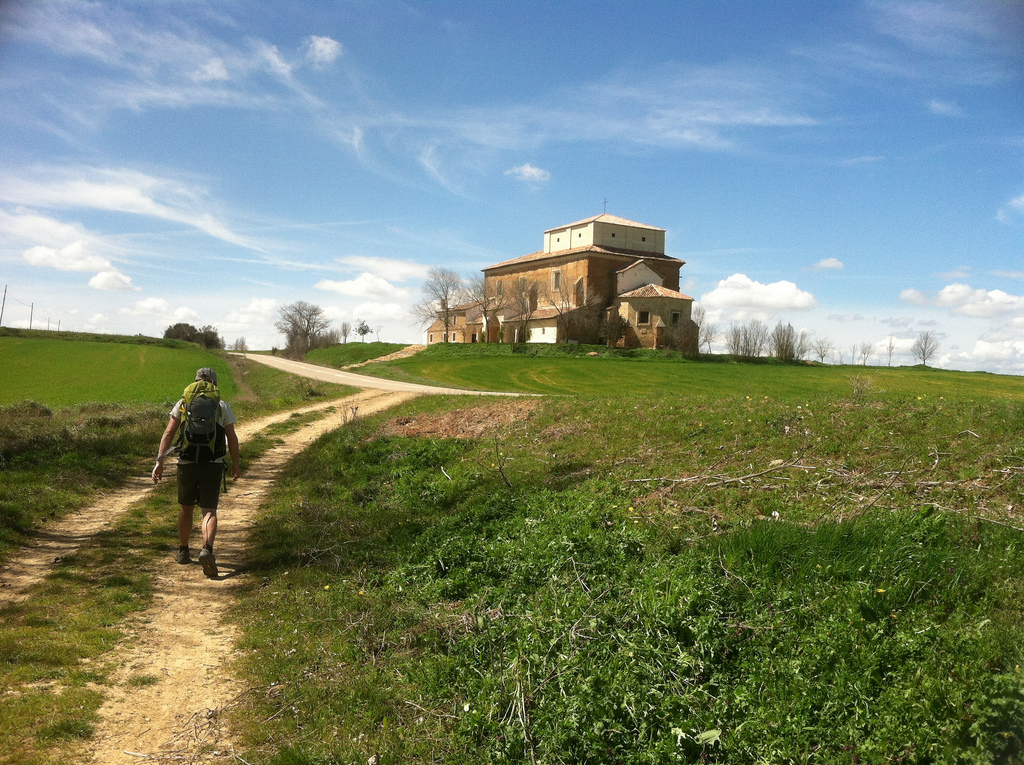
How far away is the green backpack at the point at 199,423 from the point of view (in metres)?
7.37

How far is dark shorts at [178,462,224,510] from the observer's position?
747 cm

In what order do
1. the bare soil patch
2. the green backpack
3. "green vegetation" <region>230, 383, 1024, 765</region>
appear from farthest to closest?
the bare soil patch
the green backpack
"green vegetation" <region>230, 383, 1024, 765</region>

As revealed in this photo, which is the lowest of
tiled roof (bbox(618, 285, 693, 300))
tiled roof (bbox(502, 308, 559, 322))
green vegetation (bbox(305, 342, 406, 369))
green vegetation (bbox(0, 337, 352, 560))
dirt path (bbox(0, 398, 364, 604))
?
dirt path (bbox(0, 398, 364, 604))

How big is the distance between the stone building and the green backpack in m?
53.2

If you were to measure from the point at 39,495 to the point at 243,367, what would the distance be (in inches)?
2165

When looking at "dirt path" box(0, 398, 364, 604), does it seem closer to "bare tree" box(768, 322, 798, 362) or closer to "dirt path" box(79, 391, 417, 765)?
"dirt path" box(79, 391, 417, 765)

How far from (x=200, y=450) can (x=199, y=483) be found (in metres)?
0.42

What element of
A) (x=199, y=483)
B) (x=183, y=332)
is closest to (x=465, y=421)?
(x=199, y=483)

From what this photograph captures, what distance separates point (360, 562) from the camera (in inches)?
290

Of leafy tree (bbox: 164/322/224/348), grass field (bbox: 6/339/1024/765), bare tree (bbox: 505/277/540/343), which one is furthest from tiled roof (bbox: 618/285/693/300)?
leafy tree (bbox: 164/322/224/348)

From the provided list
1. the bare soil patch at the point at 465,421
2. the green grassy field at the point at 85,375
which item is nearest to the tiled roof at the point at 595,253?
the green grassy field at the point at 85,375

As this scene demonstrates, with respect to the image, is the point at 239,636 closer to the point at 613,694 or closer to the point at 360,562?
the point at 360,562

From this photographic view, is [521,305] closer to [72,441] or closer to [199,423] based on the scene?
[72,441]

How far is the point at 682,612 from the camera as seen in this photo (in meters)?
4.68
